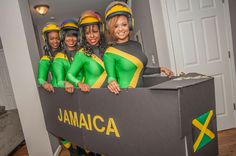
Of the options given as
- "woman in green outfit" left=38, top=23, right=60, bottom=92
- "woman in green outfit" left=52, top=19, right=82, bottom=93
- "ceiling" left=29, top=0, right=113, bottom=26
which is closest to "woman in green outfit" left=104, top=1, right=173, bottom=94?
"woman in green outfit" left=52, top=19, right=82, bottom=93

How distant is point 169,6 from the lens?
2383 mm

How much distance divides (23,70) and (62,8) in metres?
2.84

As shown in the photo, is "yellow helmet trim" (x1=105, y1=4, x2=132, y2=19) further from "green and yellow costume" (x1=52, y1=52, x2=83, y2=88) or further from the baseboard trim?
the baseboard trim

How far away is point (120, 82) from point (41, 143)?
154 centimetres

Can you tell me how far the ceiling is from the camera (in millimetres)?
4051

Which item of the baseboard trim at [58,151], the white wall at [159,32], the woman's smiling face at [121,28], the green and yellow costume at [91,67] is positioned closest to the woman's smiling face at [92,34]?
the green and yellow costume at [91,67]

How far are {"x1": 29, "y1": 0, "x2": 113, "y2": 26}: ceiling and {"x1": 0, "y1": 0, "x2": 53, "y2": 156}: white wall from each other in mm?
1926

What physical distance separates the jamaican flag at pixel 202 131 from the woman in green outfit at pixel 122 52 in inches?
21.2

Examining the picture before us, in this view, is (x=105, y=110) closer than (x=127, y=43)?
Yes

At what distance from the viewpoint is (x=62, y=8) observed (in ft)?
14.6

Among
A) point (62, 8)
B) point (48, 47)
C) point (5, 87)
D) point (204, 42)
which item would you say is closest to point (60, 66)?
point (48, 47)

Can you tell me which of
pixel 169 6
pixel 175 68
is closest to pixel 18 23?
pixel 169 6

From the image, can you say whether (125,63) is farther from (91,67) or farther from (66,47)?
(66,47)

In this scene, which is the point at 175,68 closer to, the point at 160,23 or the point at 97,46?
the point at 160,23
